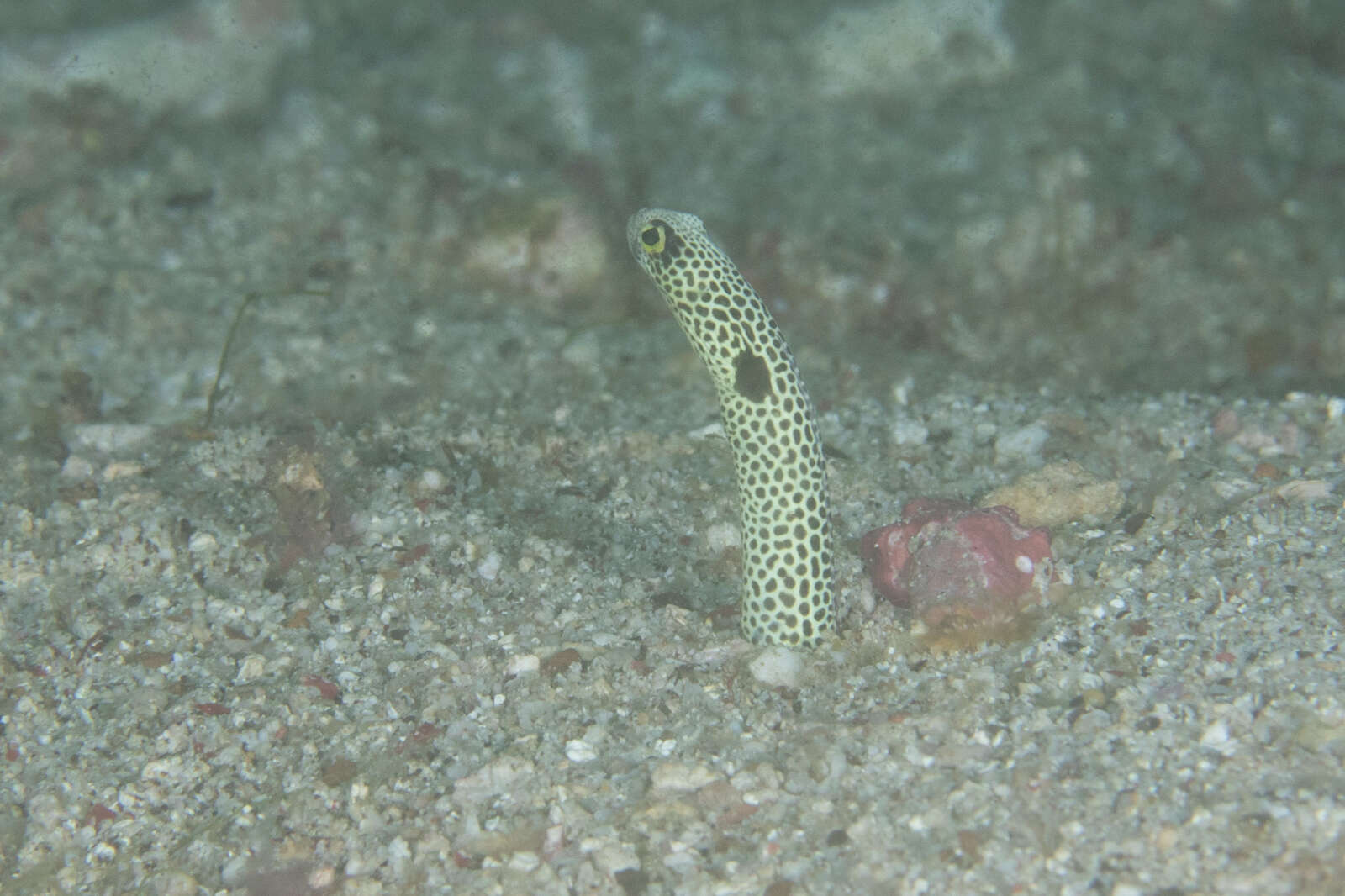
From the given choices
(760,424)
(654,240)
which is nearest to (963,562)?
(760,424)

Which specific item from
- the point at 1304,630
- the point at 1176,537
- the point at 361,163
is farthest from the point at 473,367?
the point at 1304,630

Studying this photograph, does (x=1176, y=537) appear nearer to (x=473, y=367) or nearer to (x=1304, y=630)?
(x=1304, y=630)

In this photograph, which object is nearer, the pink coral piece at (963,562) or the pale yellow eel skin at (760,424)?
the pale yellow eel skin at (760,424)

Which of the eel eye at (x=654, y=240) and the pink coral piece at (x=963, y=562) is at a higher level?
the eel eye at (x=654, y=240)

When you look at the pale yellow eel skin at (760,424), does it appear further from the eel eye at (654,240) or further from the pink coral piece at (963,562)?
the pink coral piece at (963,562)

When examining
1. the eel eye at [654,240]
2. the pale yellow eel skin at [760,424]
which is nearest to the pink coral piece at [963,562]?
the pale yellow eel skin at [760,424]

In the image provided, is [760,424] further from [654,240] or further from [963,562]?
[963,562]
